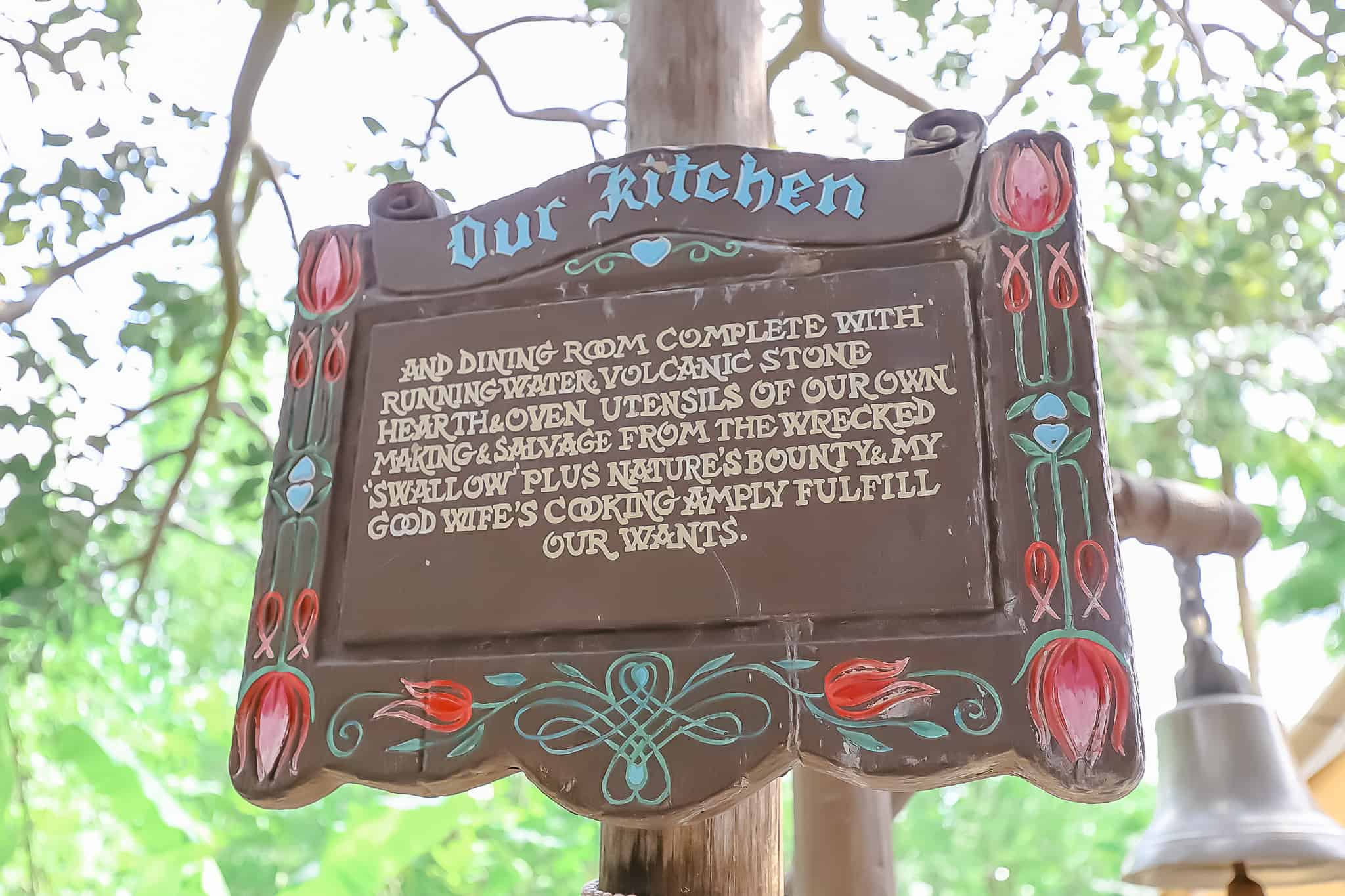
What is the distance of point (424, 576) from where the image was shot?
1.62 metres

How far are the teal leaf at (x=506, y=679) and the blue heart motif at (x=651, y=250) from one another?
68 cm

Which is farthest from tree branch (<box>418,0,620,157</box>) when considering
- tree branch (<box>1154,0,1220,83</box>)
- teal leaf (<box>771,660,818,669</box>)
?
teal leaf (<box>771,660,818,669</box>)

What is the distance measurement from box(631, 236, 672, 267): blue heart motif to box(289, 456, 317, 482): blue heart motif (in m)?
0.62

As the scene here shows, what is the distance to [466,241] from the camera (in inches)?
73.9

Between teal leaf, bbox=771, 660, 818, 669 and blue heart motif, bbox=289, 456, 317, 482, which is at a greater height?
blue heart motif, bbox=289, 456, 317, 482

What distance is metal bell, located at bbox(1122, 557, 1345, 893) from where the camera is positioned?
6.16 ft

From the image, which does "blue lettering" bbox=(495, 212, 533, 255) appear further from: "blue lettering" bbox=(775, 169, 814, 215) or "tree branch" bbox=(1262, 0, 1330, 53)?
"tree branch" bbox=(1262, 0, 1330, 53)

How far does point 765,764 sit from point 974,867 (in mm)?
8388

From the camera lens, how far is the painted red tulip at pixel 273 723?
1562mm

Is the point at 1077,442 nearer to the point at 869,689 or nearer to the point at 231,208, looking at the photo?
the point at 869,689

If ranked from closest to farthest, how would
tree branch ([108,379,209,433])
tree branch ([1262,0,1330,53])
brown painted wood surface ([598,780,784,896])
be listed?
brown painted wood surface ([598,780,784,896]) → tree branch ([1262,0,1330,53]) → tree branch ([108,379,209,433])

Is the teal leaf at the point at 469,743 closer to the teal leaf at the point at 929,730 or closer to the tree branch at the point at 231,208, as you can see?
the teal leaf at the point at 929,730

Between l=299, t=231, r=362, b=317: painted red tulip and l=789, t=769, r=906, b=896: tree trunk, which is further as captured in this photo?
l=789, t=769, r=906, b=896: tree trunk

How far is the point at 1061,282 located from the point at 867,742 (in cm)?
72
